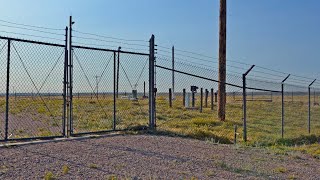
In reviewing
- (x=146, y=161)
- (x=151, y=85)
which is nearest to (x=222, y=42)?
(x=151, y=85)

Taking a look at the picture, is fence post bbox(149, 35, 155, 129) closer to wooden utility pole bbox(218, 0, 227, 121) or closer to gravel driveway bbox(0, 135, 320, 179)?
gravel driveway bbox(0, 135, 320, 179)

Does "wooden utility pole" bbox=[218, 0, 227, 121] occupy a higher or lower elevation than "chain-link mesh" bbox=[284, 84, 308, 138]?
higher

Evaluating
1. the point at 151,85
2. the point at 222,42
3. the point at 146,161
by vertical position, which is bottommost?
the point at 146,161

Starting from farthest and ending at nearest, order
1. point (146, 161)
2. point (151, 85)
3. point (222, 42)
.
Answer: point (222, 42)
point (151, 85)
point (146, 161)

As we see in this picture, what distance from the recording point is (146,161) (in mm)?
8383

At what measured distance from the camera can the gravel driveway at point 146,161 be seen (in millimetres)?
7252

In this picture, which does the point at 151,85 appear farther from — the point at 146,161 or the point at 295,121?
the point at 295,121

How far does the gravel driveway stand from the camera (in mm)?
7252

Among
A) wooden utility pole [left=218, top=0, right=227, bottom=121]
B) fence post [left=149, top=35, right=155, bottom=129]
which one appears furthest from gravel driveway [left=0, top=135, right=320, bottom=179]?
wooden utility pole [left=218, top=0, right=227, bottom=121]

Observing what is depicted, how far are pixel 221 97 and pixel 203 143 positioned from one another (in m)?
7.34

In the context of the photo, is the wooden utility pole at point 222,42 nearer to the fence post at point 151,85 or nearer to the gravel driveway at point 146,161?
the fence post at point 151,85

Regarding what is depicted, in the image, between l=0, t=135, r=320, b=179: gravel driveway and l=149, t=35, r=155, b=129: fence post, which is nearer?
l=0, t=135, r=320, b=179: gravel driveway

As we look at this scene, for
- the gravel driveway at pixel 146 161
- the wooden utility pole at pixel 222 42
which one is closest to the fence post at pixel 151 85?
the gravel driveway at pixel 146 161

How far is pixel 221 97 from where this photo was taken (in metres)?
A: 18.5
